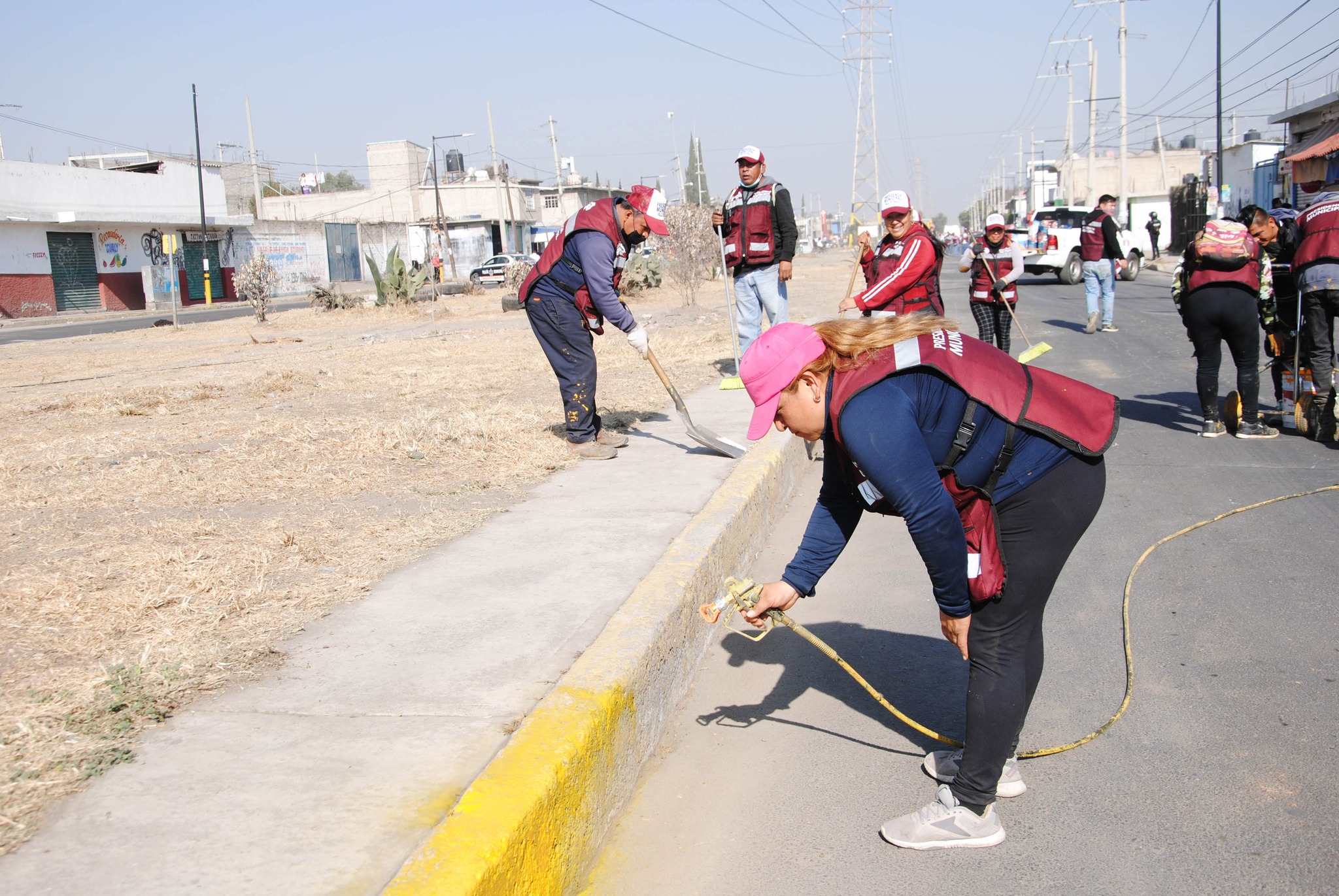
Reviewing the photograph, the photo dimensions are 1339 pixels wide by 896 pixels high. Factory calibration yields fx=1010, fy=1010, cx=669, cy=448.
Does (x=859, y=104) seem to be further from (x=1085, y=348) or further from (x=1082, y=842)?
(x=1082, y=842)

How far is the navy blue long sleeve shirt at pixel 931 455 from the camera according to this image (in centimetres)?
226

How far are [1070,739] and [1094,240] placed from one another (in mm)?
12087

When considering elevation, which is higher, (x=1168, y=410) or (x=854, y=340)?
(x=854, y=340)

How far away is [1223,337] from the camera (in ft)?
23.6

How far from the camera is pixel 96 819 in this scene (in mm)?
2330

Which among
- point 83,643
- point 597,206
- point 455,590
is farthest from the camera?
point 597,206

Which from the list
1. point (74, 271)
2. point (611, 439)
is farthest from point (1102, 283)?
point (74, 271)

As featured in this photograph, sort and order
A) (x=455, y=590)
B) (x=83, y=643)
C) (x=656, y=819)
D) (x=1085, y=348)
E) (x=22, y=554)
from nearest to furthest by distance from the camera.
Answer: (x=656, y=819), (x=83, y=643), (x=455, y=590), (x=22, y=554), (x=1085, y=348)

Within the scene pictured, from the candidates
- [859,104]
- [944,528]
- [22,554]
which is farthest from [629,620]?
[859,104]

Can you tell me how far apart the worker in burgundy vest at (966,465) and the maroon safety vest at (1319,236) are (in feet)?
17.4

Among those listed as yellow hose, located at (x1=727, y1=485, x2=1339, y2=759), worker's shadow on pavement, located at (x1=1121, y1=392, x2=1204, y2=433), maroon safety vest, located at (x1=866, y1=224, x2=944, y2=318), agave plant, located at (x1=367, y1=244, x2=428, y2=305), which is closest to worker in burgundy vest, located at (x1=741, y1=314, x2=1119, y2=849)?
yellow hose, located at (x1=727, y1=485, x2=1339, y2=759)

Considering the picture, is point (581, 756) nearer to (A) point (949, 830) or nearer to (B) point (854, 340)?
(A) point (949, 830)

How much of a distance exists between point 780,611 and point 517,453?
3.93 metres

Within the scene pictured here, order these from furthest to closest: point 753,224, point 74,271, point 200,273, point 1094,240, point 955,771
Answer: point 200,273 < point 74,271 < point 1094,240 < point 753,224 < point 955,771
